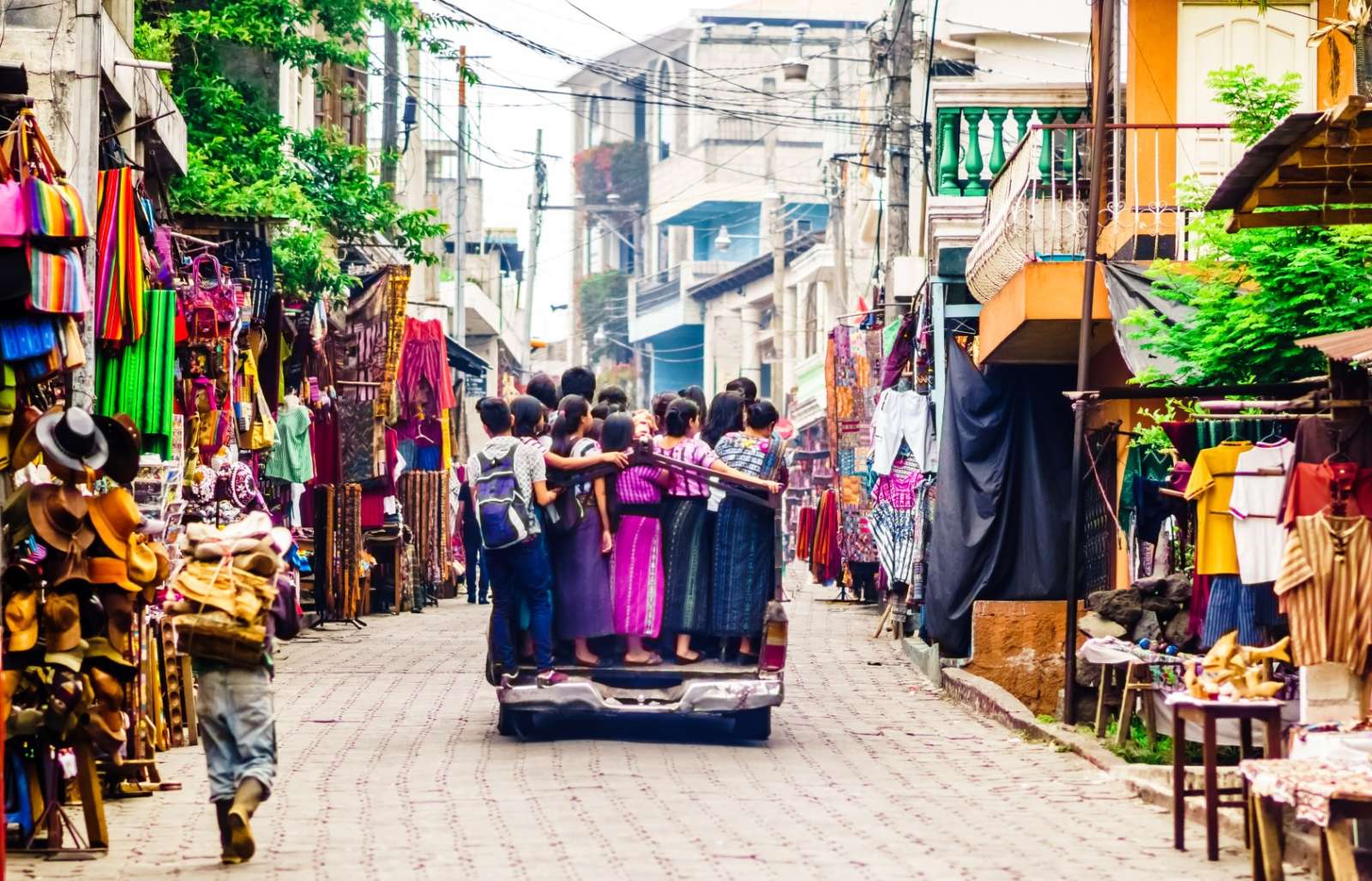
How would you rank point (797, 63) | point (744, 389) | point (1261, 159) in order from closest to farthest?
point (1261, 159) → point (744, 389) → point (797, 63)

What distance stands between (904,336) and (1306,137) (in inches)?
540

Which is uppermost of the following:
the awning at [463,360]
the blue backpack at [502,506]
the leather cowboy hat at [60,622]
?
the awning at [463,360]

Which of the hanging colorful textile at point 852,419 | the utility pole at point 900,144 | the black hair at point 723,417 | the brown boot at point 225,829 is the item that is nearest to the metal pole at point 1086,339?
the black hair at point 723,417

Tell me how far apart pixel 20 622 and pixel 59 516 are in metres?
0.51

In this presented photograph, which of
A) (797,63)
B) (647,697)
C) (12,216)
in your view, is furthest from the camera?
(797,63)

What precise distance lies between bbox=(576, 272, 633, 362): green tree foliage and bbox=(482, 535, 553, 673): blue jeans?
69746mm

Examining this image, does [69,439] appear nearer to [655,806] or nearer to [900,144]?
[655,806]

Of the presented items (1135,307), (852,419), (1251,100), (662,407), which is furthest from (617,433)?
(852,419)

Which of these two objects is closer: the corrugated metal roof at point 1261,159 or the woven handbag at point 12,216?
the woven handbag at point 12,216

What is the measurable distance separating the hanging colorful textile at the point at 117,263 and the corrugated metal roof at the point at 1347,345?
7395 millimetres

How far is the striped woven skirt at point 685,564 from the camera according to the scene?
13109 millimetres

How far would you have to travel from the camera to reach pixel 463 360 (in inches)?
1379

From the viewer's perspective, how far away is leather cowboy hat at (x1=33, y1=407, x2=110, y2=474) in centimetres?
909

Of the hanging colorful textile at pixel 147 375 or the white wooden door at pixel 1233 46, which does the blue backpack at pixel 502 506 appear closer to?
the hanging colorful textile at pixel 147 375
